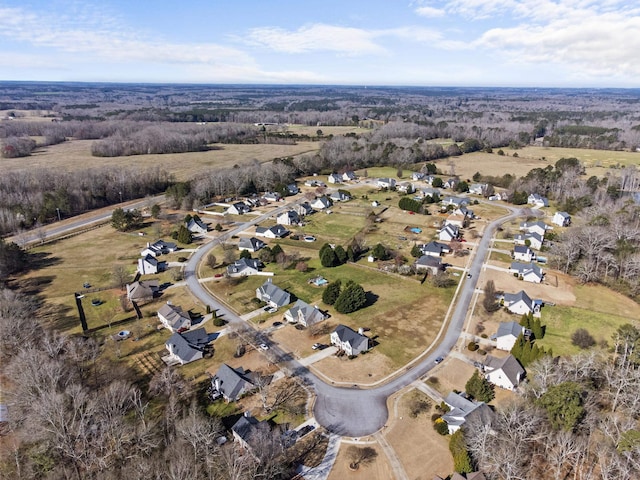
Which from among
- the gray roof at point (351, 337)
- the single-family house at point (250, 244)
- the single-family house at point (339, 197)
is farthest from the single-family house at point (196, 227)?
the gray roof at point (351, 337)

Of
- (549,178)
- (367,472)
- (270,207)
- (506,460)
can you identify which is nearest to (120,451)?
(367,472)

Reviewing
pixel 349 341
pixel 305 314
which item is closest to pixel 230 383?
pixel 349 341

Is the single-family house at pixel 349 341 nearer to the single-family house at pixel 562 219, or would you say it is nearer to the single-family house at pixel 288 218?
the single-family house at pixel 288 218

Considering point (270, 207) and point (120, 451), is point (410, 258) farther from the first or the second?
point (120, 451)

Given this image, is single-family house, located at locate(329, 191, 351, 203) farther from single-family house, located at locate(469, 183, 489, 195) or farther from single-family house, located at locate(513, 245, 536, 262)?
single-family house, located at locate(513, 245, 536, 262)

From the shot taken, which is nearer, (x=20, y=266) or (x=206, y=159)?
(x=20, y=266)

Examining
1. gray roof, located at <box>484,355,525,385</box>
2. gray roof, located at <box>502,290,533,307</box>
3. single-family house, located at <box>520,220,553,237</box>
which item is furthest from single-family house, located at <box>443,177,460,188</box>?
gray roof, located at <box>484,355,525,385</box>
